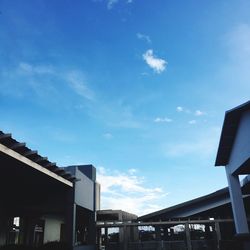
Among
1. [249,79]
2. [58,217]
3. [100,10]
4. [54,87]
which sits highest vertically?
[100,10]

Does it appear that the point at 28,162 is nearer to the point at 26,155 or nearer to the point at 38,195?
the point at 26,155

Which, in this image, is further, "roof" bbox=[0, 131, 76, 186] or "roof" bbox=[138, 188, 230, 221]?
"roof" bbox=[138, 188, 230, 221]

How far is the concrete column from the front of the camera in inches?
553

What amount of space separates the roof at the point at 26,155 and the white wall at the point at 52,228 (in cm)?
1077

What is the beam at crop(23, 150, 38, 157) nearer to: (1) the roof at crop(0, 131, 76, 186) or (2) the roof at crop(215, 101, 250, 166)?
(1) the roof at crop(0, 131, 76, 186)

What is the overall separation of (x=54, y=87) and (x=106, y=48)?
293 centimetres

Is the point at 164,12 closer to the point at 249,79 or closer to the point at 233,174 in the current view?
the point at 249,79

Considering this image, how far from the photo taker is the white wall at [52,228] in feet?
78.5

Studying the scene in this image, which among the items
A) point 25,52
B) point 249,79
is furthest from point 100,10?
point 249,79

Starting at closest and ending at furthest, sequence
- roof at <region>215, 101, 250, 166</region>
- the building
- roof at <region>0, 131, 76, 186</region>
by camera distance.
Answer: roof at <region>0, 131, 76, 186</region> → roof at <region>215, 101, 250, 166</region> → the building

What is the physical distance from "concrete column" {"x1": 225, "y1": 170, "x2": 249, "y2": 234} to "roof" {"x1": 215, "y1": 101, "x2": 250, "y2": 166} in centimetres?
64

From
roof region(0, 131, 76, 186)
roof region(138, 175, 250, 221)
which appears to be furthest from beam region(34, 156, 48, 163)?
roof region(138, 175, 250, 221)

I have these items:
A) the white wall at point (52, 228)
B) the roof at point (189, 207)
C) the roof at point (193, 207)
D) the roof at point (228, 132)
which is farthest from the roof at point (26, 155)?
the white wall at point (52, 228)

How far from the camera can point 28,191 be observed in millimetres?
17391
